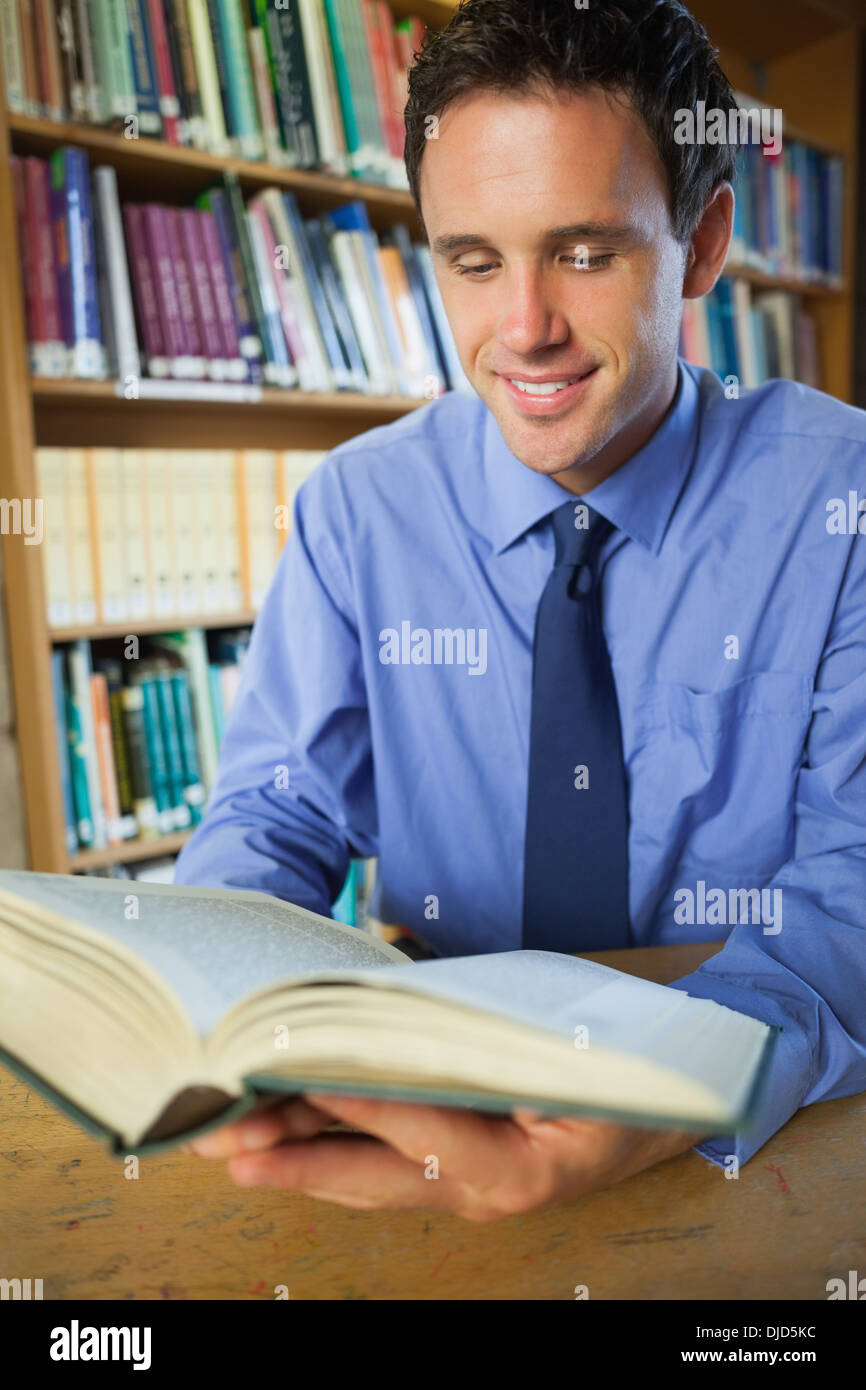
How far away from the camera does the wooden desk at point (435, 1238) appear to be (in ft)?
1.54

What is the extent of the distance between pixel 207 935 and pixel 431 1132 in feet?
0.48

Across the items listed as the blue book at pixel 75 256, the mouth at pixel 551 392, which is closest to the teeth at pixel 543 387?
the mouth at pixel 551 392

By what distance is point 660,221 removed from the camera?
90cm

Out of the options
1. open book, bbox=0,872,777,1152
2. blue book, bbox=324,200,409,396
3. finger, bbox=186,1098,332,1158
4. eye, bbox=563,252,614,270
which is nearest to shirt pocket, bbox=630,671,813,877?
eye, bbox=563,252,614,270

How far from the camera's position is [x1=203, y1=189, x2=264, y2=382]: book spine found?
173 cm

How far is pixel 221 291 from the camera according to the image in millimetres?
1720

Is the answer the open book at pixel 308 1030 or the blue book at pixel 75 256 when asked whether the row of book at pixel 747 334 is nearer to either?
the blue book at pixel 75 256

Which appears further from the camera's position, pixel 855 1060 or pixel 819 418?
pixel 819 418

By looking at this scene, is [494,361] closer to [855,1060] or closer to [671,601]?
[671,601]

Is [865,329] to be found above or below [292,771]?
above

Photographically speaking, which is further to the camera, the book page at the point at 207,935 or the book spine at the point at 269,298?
the book spine at the point at 269,298

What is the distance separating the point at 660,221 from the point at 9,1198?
879 mm

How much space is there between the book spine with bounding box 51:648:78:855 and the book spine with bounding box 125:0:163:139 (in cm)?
84

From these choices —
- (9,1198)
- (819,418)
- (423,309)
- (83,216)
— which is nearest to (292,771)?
(9,1198)
